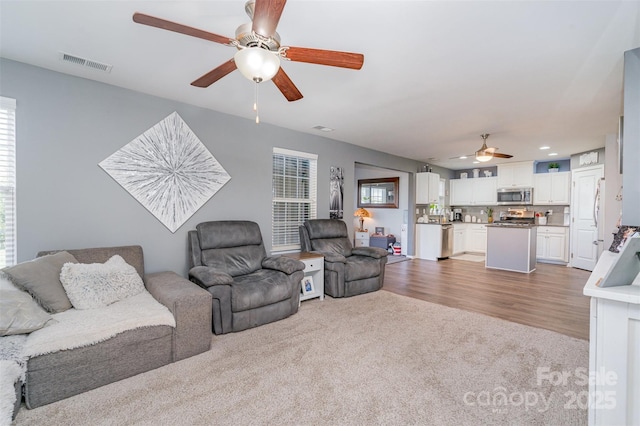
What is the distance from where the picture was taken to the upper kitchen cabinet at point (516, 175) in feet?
23.8

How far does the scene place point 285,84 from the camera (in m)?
2.15

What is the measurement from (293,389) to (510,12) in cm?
282

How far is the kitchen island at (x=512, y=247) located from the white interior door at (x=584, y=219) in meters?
0.97

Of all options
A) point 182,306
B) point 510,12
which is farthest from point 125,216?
point 510,12

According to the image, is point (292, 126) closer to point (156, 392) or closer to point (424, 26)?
point (424, 26)

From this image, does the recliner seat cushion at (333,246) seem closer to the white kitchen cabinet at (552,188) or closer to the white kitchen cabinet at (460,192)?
the white kitchen cabinet at (460,192)

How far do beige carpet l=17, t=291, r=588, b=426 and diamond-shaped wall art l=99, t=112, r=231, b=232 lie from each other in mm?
1597

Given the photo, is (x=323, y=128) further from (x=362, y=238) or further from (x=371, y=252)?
(x=362, y=238)

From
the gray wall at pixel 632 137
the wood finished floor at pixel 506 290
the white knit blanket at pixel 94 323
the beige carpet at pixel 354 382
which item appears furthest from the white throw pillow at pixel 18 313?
the gray wall at pixel 632 137

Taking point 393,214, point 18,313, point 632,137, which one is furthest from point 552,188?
point 18,313

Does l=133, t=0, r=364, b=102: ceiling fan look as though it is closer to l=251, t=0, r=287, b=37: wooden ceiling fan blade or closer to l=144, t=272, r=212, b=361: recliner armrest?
l=251, t=0, r=287, b=37: wooden ceiling fan blade

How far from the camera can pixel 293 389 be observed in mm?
2000

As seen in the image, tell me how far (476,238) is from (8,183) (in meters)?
9.23

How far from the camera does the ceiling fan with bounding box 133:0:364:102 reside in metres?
1.47
